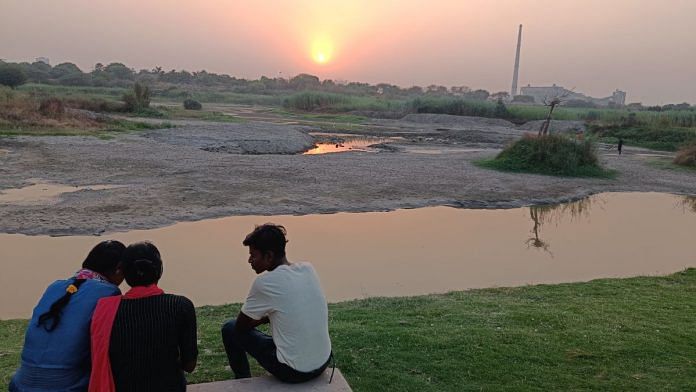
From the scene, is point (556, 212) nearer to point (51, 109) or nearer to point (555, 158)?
point (555, 158)

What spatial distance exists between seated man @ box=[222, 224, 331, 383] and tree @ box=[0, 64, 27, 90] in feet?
191

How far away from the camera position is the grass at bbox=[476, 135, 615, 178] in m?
19.8

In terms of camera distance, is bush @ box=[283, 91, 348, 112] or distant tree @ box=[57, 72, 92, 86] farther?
distant tree @ box=[57, 72, 92, 86]

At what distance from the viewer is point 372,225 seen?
1144 cm

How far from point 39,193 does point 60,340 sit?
10940mm

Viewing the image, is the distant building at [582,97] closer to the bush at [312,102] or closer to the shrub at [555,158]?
the bush at [312,102]

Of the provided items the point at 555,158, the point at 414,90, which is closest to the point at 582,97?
the point at 414,90

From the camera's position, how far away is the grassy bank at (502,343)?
406 cm

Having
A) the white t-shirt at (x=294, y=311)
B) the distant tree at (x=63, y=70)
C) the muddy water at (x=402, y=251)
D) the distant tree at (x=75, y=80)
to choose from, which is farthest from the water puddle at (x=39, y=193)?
the distant tree at (x=63, y=70)

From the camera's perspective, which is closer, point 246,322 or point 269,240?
point 269,240

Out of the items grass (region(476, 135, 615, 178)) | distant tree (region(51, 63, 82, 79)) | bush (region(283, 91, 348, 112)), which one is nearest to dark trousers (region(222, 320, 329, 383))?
grass (region(476, 135, 615, 178))

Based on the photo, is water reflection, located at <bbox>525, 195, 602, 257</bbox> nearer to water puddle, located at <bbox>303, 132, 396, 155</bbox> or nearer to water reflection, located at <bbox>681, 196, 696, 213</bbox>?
water reflection, located at <bbox>681, 196, 696, 213</bbox>

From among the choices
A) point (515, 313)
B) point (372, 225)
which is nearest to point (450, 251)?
point (372, 225)

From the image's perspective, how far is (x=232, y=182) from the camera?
573 inches
